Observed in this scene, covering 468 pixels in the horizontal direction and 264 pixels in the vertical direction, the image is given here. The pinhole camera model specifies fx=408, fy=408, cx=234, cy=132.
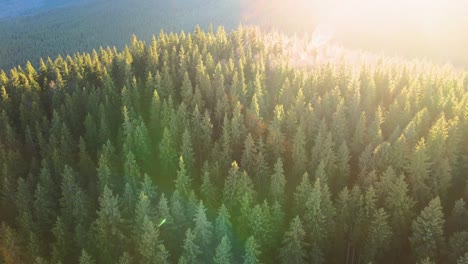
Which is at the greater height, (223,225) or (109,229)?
(223,225)

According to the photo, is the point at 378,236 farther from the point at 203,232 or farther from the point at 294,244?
the point at 203,232

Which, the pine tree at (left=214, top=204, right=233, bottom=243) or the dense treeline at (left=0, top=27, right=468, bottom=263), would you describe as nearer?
the pine tree at (left=214, top=204, right=233, bottom=243)

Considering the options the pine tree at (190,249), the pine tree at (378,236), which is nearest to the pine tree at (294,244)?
the pine tree at (378,236)

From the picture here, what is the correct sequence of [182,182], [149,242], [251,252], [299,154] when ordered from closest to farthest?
[251,252]
[149,242]
[182,182]
[299,154]

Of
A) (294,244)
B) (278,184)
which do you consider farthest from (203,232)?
(278,184)

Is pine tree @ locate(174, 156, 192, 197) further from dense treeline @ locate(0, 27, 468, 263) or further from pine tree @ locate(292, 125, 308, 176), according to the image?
pine tree @ locate(292, 125, 308, 176)

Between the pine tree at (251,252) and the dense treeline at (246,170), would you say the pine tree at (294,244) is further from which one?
the pine tree at (251,252)

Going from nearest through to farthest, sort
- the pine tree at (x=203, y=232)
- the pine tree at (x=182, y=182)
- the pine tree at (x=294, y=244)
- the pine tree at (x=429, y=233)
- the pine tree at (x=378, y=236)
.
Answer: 1. the pine tree at (x=203, y=232)
2. the pine tree at (x=294, y=244)
3. the pine tree at (x=429, y=233)
4. the pine tree at (x=378, y=236)
5. the pine tree at (x=182, y=182)

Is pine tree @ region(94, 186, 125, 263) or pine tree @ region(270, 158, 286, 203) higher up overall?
pine tree @ region(270, 158, 286, 203)

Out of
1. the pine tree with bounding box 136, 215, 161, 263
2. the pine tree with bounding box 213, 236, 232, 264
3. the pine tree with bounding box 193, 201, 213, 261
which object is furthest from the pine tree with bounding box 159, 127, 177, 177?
the pine tree with bounding box 213, 236, 232, 264
